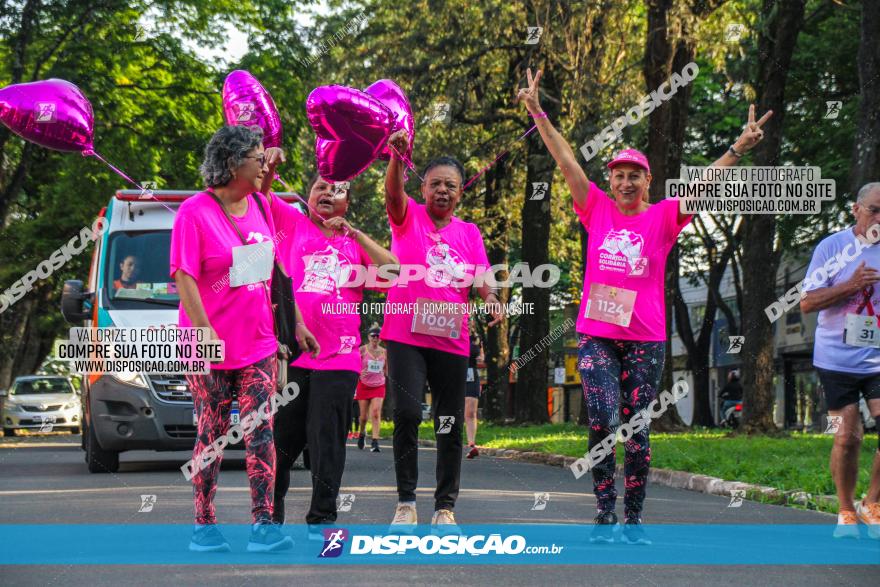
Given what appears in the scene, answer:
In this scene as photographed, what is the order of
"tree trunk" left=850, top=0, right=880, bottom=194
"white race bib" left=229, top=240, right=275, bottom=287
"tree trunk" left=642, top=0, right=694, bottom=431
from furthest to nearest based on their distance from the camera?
1. "tree trunk" left=642, top=0, right=694, bottom=431
2. "tree trunk" left=850, top=0, right=880, bottom=194
3. "white race bib" left=229, top=240, right=275, bottom=287

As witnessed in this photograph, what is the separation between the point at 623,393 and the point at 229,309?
2342 mm

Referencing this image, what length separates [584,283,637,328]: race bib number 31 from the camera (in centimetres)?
723

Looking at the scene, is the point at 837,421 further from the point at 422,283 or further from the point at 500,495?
the point at 500,495

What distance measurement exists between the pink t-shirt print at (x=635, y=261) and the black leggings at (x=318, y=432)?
1406 mm

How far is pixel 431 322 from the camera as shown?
7410mm

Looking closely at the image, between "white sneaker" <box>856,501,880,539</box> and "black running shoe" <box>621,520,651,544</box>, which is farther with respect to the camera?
"white sneaker" <box>856,501,880,539</box>

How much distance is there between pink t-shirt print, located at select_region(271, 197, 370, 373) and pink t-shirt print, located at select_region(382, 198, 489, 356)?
0.26 metres

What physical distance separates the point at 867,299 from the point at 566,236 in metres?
26.4

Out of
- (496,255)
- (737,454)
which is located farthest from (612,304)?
(496,255)

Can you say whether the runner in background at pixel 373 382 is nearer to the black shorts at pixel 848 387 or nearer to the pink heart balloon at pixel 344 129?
Result: the black shorts at pixel 848 387

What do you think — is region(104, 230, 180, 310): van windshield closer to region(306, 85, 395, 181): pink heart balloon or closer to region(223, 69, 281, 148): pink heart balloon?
region(223, 69, 281, 148): pink heart balloon

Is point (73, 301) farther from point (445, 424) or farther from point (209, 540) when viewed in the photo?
point (209, 540)

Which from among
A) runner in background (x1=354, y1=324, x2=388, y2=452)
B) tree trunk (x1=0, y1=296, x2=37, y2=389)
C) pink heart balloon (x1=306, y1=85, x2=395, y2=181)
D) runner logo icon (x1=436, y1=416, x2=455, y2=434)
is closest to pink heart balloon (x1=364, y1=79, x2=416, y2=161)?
pink heart balloon (x1=306, y1=85, x2=395, y2=181)

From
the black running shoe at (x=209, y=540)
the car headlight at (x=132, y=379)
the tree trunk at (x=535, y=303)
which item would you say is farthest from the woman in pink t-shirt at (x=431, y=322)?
the tree trunk at (x=535, y=303)
